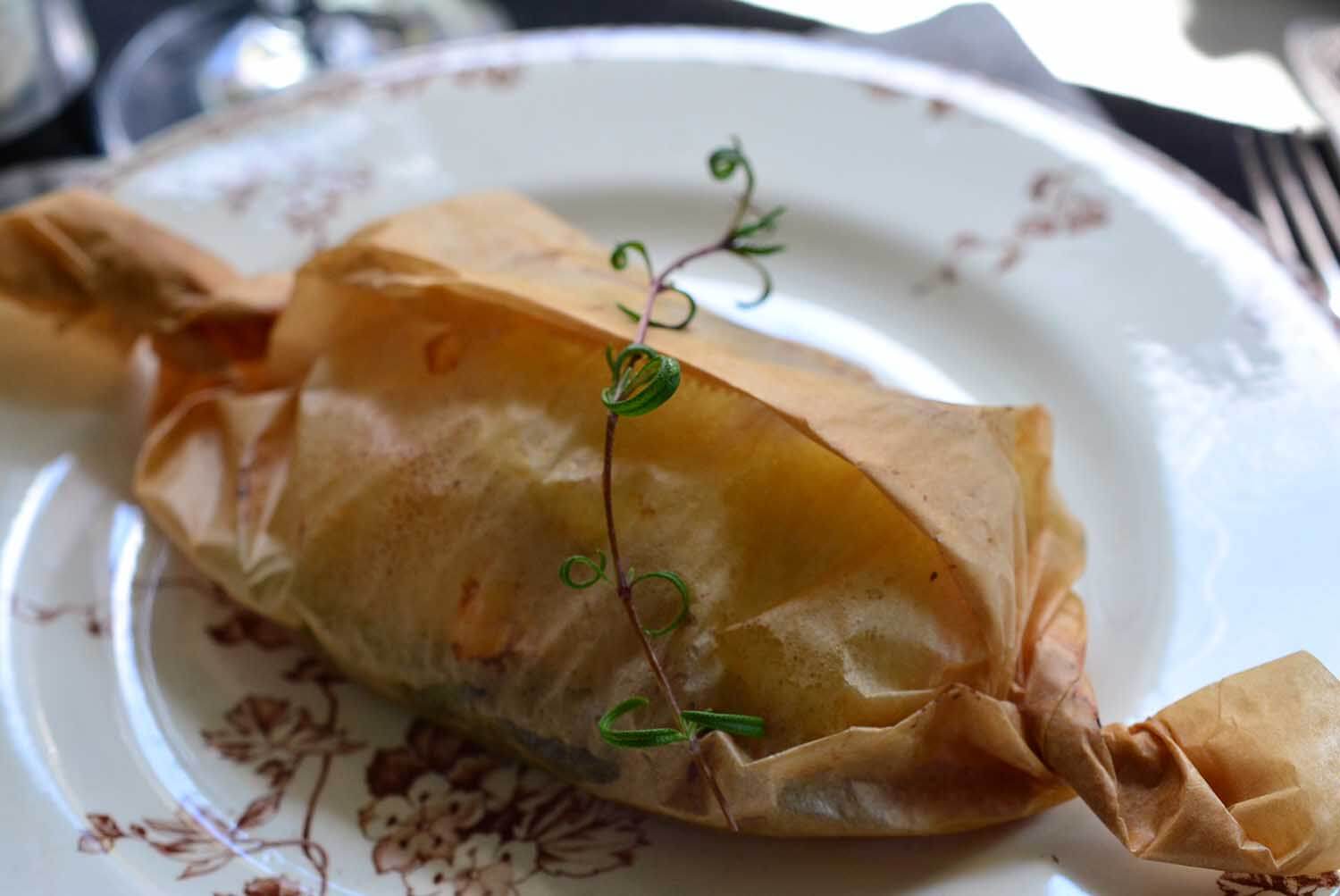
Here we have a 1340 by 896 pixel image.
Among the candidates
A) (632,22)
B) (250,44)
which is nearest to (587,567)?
(632,22)

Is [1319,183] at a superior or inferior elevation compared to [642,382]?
inferior

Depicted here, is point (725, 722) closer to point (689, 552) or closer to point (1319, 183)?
point (689, 552)

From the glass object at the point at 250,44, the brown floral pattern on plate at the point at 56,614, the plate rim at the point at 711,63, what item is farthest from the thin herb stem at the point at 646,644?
the glass object at the point at 250,44

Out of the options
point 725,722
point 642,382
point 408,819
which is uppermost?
point 642,382

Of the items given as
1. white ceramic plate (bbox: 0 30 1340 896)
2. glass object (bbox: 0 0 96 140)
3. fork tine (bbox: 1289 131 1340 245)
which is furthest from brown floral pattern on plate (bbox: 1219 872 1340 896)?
glass object (bbox: 0 0 96 140)

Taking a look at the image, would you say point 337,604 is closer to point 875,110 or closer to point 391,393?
point 391,393

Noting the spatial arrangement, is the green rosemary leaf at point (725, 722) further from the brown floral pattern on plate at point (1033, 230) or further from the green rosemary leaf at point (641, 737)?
the brown floral pattern on plate at point (1033, 230)

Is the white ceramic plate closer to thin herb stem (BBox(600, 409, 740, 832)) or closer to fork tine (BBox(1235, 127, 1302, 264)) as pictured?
thin herb stem (BBox(600, 409, 740, 832))
